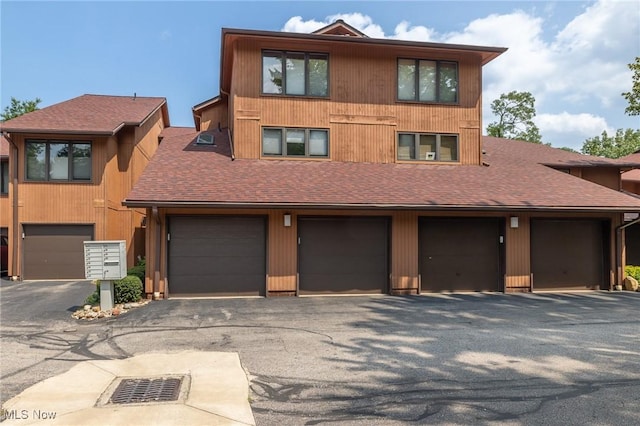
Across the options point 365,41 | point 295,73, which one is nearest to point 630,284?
point 365,41

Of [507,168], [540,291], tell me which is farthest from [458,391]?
[507,168]

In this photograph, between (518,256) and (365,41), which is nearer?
(518,256)

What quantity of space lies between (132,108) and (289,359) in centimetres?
1667

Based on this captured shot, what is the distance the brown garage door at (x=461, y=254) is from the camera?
13242 mm

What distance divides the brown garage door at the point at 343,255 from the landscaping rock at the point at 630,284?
317 inches

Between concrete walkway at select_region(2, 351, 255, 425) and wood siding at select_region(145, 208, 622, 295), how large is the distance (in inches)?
231

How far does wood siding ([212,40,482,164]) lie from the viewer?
14156mm

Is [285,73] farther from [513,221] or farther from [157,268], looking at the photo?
[513,221]

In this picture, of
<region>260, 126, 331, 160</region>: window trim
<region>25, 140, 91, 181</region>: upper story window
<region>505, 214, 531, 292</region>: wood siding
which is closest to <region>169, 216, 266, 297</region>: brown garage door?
<region>260, 126, 331, 160</region>: window trim

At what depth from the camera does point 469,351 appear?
268 inches

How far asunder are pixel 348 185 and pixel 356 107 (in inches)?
133

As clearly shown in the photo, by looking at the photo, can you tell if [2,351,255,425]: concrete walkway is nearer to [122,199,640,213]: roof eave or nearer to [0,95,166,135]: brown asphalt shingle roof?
[122,199,640,213]: roof eave

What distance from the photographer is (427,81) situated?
50.2 ft

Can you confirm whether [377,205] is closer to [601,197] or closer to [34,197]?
[601,197]
